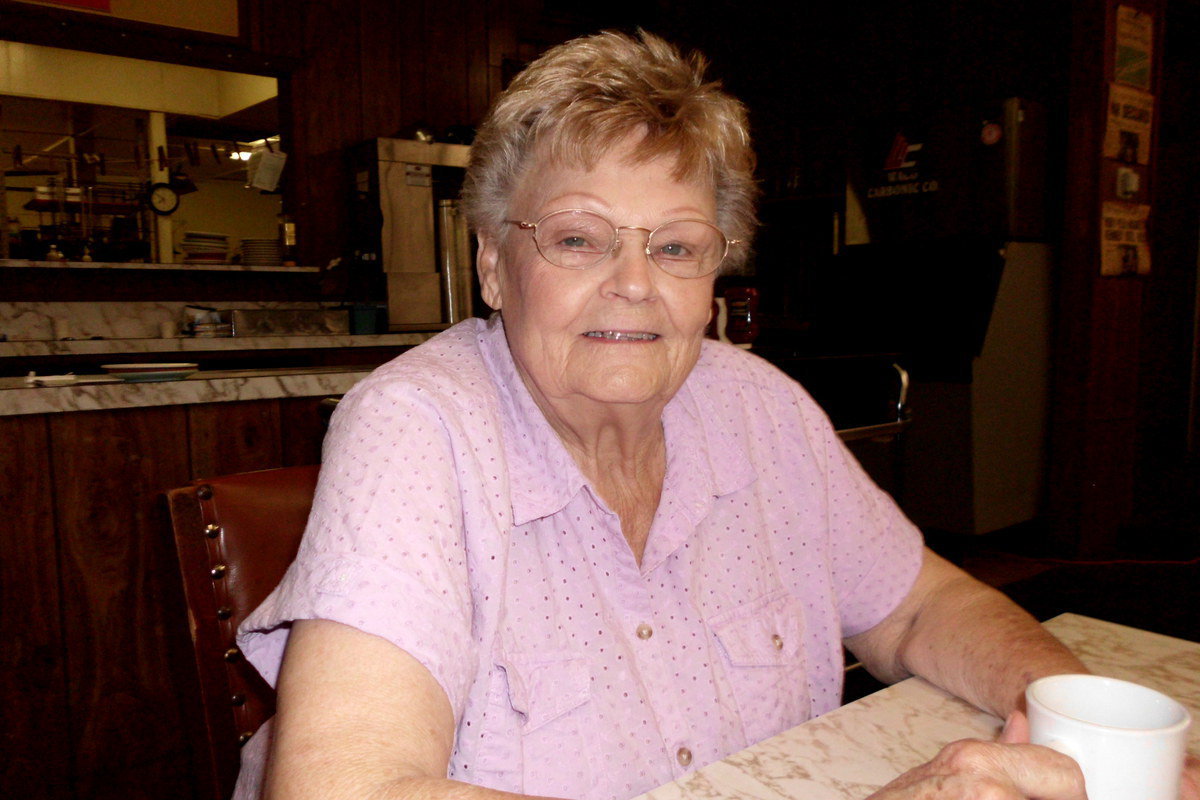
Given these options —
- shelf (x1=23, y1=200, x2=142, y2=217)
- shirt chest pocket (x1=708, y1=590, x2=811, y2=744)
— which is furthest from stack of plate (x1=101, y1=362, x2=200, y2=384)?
shelf (x1=23, y1=200, x2=142, y2=217)

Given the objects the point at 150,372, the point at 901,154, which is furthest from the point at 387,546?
the point at 901,154

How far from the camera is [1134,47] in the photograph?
3.73m

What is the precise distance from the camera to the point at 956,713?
0.87 m

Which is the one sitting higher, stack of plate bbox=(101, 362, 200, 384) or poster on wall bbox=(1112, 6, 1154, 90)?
poster on wall bbox=(1112, 6, 1154, 90)

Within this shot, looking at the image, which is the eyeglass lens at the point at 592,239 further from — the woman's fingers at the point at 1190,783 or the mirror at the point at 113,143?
the mirror at the point at 113,143

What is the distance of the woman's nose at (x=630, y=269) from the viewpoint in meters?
1.00

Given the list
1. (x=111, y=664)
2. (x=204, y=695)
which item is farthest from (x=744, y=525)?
(x=111, y=664)

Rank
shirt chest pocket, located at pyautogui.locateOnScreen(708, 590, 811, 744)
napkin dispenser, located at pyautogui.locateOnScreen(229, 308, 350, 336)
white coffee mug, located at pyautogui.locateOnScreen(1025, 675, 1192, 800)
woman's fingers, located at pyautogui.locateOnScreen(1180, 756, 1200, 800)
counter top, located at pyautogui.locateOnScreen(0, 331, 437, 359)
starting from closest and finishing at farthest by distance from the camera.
A: white coffee mug, located at pyautogui.locateOnScreen(1025, 675, 1192, 800) → woman's fingers, located at pyautogui.locateOnScreen(1180, 756, 1200, 800) → shirt chest pocket, located at pyautogui.locateOnScreen(708, 590, 811, 744) → counter top, located at pyautogui.locateOnScreen(0, 331, 437, 359) → napkin dispenser, located at pyautogui.locateOnScreen(229, 308, 350, 336)

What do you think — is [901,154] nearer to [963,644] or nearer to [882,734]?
[963,644]

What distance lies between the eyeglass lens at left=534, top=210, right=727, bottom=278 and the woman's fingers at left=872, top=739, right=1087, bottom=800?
0.65 meters

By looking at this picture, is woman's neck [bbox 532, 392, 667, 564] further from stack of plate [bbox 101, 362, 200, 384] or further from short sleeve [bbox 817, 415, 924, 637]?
stack of plate [bbox 101, 362, 200, 384]

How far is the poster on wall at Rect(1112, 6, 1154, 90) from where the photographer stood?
3652mm

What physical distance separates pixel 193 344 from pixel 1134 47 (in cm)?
466

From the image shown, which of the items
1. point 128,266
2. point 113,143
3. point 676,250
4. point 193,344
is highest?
point 113,143
